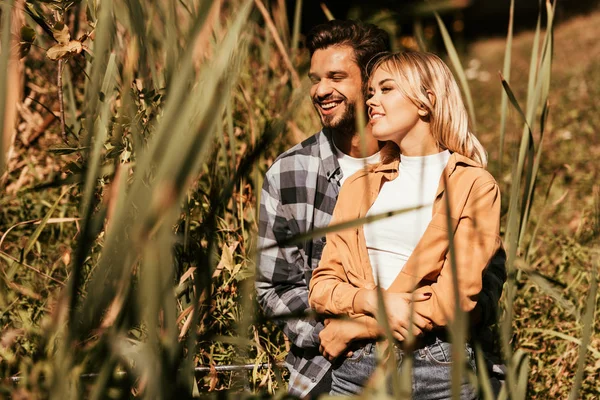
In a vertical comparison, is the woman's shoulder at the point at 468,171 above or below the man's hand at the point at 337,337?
above

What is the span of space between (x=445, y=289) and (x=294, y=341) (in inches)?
21.9

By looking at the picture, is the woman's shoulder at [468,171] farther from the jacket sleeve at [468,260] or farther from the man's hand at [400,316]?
the man's hand at [400,316]

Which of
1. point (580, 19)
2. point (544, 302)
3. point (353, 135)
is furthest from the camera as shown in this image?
point (580, 19)

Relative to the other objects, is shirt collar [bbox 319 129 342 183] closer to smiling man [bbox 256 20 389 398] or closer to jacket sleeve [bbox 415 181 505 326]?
smiling man [bbox 256 20 389 398]

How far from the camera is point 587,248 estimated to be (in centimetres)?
238

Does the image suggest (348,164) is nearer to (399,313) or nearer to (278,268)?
(278,268)

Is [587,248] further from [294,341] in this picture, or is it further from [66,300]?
[66,300]

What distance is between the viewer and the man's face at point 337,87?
2006 millimetres

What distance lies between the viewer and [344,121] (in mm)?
1997

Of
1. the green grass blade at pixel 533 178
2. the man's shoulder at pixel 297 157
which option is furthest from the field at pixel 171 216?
the man's shoulder at pixel 297 157

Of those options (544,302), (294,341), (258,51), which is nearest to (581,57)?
(258,51)

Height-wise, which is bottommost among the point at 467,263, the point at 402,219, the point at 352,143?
the point at 467,263

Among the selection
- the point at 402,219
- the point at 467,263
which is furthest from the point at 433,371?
the point at 402,219

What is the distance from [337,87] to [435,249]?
0.71m
